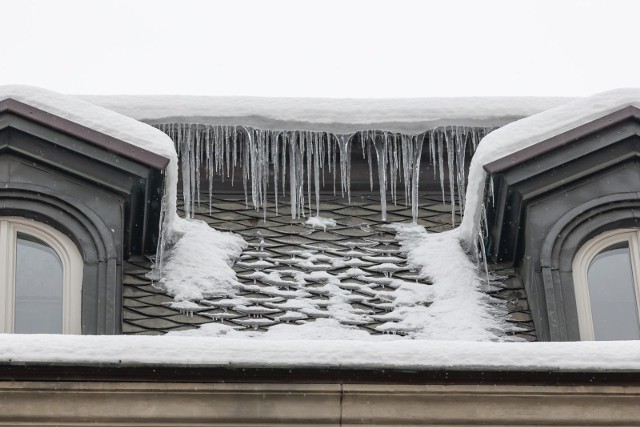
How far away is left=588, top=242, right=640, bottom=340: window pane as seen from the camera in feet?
35.0

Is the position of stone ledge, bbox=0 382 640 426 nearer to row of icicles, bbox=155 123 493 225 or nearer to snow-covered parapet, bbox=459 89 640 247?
snow-covered parapet, bbox=459 89 640 247

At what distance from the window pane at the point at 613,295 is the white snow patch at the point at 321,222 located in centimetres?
198

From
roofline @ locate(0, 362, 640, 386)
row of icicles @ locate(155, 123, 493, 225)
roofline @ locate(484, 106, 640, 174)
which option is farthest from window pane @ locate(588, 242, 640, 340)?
row of icicles @ locate(155, 123, 493, 225)

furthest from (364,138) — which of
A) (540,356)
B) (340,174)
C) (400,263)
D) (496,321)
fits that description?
(540,356)

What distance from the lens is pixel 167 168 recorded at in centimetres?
1123

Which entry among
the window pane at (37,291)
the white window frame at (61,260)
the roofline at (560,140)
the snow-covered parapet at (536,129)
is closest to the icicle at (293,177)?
the snow-covered parapet at (536,129)

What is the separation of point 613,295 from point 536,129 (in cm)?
124

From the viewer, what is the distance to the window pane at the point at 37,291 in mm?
10477

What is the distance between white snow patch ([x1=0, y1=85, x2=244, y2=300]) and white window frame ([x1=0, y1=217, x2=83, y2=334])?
2.27 ft

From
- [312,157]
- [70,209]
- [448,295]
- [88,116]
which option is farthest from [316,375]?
[312,157]

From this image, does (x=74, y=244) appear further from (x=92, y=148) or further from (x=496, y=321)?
(x=496, y=321)

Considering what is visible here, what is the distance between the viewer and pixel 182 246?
11.6m

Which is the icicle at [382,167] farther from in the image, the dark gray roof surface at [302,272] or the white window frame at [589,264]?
the white window frame at [589,264]

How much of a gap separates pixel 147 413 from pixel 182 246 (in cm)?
261
